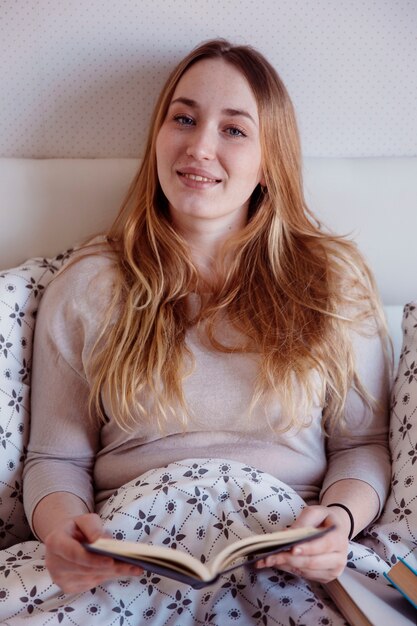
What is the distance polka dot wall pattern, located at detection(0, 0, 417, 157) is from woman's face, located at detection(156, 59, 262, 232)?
22cm

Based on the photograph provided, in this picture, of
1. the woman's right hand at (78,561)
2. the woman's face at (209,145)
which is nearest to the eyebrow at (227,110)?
the woman's face at (209,145)

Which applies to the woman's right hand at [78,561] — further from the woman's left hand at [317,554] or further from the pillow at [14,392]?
the pillow at [14,392]

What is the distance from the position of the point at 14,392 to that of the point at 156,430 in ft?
0.87

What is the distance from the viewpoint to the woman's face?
4.25 feet

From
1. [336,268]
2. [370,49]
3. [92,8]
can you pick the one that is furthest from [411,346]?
[92,8]

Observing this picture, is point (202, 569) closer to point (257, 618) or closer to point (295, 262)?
point (257, 618)

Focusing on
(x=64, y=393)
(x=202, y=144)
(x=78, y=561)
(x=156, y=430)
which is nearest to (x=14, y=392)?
(x=64, y=393)

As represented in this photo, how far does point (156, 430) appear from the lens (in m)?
1.27

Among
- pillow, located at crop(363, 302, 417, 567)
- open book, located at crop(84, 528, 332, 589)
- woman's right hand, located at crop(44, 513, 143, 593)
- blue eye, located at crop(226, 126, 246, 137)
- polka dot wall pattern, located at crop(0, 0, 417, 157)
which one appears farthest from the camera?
polka dot wall pattern, located at crop(0, 0, 417, 157)

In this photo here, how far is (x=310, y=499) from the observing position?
1298 mm

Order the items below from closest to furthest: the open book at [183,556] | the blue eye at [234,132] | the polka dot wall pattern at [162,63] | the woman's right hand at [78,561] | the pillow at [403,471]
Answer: the open book at [183,556]
the woman's right hand at [78,561]
the pillow at [403,471]
the blue eye at [234,132]
the polka dot wall pattern at [162,63]

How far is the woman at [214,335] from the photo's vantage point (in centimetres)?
127

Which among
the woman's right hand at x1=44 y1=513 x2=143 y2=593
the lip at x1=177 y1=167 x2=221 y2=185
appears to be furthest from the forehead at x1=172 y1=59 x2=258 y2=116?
the woman's right hand at x1=44 y1=513 x2=143 y2=593

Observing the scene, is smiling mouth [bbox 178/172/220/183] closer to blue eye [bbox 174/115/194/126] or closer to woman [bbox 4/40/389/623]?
woman [bbox 4/40/389/623]
